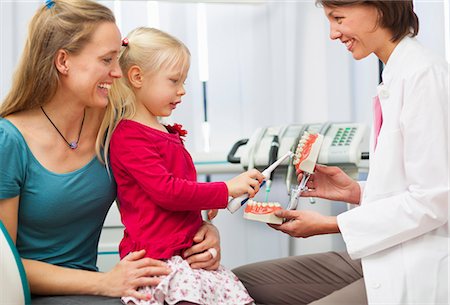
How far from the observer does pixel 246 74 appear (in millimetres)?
3156

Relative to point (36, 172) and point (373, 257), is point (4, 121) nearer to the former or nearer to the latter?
point (36, 172)

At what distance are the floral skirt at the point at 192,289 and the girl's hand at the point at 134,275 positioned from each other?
17 millimetres

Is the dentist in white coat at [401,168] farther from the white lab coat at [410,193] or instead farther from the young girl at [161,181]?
the young girl at [161,181]

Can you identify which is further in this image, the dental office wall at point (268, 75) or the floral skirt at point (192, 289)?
the dental office wall at point (268, 75)

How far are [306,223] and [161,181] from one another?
0.42 meters

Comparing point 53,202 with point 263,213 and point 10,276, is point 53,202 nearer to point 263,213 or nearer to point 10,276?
point 10,276

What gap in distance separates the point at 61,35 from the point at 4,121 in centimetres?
26

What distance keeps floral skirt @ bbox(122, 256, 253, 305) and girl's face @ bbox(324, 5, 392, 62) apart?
0.69 m

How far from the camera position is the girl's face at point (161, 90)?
175 cm

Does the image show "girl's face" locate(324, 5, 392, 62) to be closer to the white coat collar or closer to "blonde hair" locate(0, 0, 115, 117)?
the white coat collar

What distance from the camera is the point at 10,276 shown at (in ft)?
4.61

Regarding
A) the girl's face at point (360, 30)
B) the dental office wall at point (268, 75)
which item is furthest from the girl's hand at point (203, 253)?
the dental office wall at point (268, 75)

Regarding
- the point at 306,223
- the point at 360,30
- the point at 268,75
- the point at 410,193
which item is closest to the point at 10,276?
the point at 306,223

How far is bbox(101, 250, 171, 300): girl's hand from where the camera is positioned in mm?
1579
